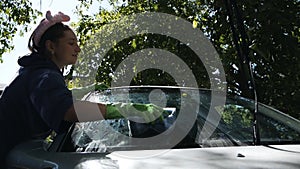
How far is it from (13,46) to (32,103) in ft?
37.5

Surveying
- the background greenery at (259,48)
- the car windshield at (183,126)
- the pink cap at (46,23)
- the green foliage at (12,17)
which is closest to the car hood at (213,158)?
the car windshield at (183,126)

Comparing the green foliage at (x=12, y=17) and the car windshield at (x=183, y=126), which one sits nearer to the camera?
the car windshield at (x=183, y=126)

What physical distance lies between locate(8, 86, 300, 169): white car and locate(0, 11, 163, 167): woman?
0.34 ft

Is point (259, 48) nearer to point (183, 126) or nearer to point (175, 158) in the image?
point (183, 126)

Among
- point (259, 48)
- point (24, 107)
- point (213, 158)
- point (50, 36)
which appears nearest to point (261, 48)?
point (259, 48)

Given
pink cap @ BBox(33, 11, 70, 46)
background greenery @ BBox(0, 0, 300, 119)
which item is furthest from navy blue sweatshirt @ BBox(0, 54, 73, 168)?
background greenery @ BBox(0, 0, 300, 119)

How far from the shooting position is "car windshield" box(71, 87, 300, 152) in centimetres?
218

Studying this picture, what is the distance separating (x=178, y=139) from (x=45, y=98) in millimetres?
697

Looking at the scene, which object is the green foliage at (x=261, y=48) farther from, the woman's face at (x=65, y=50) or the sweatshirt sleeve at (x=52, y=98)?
the sweatshirt sleeve at (x=52, y=98)

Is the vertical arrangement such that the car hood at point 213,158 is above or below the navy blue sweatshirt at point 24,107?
below

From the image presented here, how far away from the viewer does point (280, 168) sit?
1.59 metres

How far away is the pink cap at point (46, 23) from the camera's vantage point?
2492 millimetres

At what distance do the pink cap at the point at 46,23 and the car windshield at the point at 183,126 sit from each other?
0.52m

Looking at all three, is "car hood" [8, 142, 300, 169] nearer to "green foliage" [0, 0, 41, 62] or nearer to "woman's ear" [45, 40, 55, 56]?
"woman's ear" [45, 40, 55, 56]
